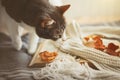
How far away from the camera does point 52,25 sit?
128cm

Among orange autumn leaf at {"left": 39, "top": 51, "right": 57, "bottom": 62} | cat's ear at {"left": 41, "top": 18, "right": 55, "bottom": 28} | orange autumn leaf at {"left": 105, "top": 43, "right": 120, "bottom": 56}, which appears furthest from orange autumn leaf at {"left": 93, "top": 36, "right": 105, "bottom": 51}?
cat's ear at {"left": 41, "top": 18, "right": 55, "bottom": 28}

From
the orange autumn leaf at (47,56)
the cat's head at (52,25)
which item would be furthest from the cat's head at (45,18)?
the orange autumn leaf at (47,56)

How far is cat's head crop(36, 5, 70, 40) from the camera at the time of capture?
1.24 m

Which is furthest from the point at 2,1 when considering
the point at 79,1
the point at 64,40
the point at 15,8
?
the point at 79,1

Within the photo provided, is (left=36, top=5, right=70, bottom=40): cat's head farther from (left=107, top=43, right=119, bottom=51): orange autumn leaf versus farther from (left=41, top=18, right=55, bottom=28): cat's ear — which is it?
(left=107, top=43, right=119, bottom=51): orange autumn leaf

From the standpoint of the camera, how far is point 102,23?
186cm

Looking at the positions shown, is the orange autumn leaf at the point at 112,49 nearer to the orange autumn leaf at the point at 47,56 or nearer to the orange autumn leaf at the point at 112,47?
the orange autumn leaf at the point at 112,47

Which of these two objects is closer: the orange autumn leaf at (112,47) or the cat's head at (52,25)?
the cat's head at (52,25)

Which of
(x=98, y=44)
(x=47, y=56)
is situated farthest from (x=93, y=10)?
(x=47, y=56)

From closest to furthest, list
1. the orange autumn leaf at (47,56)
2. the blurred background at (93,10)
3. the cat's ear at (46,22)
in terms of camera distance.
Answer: the cat's ear at (46,22), the orange autumn leaf at (47,56), the blurred background at (93,10)

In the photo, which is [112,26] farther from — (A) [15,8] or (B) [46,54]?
(A) [15,8]

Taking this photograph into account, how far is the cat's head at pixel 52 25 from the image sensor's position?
1.24 meters

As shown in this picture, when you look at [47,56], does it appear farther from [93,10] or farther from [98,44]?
[93,10]

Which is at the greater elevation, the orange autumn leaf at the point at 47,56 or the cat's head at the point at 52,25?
the cat's head at the point at 52,25
